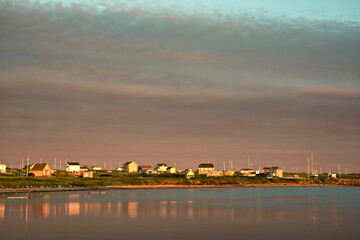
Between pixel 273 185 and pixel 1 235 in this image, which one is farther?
pixel 273 185

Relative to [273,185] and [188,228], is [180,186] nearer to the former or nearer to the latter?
[273,185]

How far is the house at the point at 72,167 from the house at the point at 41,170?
40619 mm

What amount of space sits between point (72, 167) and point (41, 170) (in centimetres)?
4440

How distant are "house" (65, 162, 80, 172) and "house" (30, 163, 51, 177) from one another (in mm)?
40619

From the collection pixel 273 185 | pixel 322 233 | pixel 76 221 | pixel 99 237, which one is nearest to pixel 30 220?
pixel 76 221

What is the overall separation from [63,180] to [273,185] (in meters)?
89.1

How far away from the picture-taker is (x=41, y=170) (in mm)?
149125

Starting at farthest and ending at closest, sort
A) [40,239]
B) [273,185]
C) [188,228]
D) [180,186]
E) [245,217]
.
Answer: [273,185] → [180,186] → [245,217] → [188,228] → [40,239]

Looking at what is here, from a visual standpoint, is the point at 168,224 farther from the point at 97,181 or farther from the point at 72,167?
the point at 72,167

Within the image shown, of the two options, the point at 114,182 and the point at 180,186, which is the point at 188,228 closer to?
the point at 114,182

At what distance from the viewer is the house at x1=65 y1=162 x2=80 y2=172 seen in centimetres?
19300

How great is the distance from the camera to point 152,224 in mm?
46812

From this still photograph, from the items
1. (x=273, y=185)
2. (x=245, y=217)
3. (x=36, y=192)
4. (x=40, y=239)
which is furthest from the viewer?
(x=273, y=185)

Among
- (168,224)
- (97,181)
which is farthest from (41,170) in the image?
(168,224)
